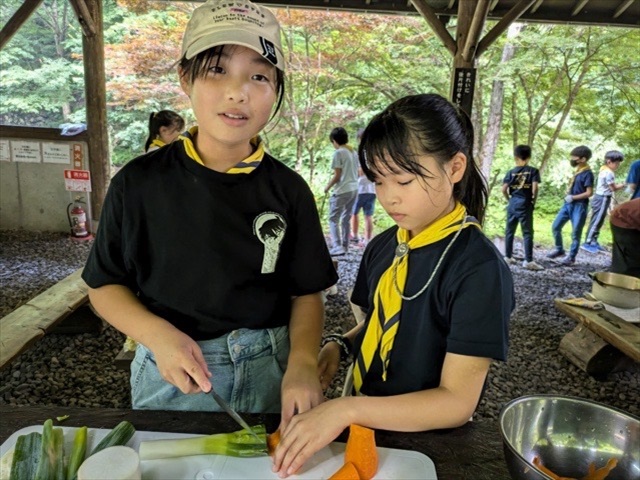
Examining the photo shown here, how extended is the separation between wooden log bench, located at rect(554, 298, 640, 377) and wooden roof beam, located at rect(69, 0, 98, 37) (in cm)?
668

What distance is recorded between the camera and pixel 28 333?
284 centimetres

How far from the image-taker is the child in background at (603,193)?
7527 mm

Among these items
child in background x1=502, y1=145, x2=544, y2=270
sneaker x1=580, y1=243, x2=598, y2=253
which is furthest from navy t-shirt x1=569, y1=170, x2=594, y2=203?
sneaker x1=580, y1=243, x2=598, y2=253

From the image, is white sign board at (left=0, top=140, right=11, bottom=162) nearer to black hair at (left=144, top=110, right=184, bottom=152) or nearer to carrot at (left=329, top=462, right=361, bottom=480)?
black hair at (left=144, top=110, right=184, bottom=152)

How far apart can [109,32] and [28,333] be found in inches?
340

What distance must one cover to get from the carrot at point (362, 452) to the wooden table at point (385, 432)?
0.36 feet

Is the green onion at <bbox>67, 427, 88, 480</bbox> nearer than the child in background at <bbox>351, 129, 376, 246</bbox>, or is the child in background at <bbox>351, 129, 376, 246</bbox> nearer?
the green onion at <bbox>67, 427, 88, 480</bbox>

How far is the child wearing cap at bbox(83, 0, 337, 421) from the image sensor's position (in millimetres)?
1106

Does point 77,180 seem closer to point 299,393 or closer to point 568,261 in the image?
point 299,393

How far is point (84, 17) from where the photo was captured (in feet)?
20.8

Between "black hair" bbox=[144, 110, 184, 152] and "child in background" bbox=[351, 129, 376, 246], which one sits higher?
"black hair" bbox=[144, 110, 184, 152]

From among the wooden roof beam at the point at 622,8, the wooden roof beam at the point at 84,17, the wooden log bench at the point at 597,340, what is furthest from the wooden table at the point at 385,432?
the wooden roof beam at the point at 622,8

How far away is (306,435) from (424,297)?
411 millimetres

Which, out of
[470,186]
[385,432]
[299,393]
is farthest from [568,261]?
[299,393]
